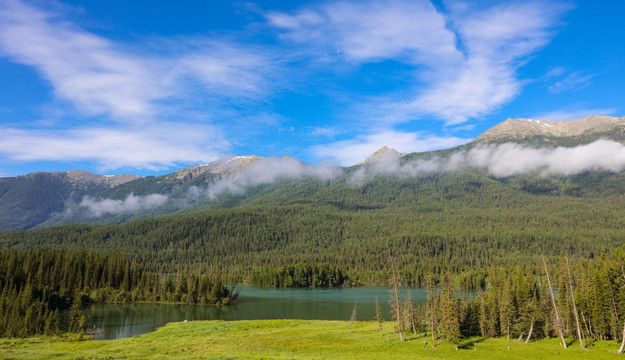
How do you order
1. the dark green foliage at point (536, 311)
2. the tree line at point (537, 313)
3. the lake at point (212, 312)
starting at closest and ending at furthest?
the tree line at point (537, 313), the dark green foliage at point (536, 311), the lake at point (212, 312)

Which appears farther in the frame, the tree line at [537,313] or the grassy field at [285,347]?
the tree line at [537,313]

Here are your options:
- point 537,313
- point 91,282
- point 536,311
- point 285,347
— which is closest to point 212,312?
point 91,282

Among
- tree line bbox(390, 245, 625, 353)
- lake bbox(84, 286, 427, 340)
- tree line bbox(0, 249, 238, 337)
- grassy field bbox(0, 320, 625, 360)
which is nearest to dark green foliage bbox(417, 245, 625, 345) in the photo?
tree line bbox(390, 245, 625, 353)

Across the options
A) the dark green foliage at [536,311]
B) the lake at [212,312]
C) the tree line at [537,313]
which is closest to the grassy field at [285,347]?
the tree line at [537,313]

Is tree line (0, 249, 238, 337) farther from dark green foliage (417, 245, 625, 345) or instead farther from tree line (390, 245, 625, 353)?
dark green foliage (417, 245, 625, 345)

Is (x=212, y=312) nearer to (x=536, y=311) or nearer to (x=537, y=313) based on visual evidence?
(x=537, y=313)

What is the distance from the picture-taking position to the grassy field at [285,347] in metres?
52.6

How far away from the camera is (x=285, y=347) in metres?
63.3

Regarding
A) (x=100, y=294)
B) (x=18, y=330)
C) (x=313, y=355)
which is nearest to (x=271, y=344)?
(x=313, y=355)

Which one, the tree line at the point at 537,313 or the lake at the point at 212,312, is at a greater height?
the tree line at the point at 537,313

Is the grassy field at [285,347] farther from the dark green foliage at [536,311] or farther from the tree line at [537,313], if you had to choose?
the dark green foliage at [536,311]

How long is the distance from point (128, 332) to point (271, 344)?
43.5 meters

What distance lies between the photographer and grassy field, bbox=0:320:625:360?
173 ft

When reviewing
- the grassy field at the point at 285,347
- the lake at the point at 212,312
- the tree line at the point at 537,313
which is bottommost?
the lake at the point at 212,312
